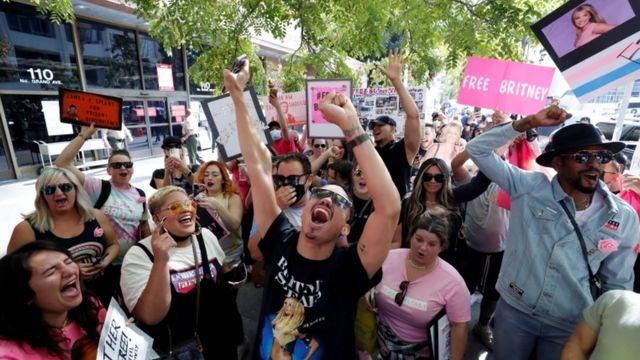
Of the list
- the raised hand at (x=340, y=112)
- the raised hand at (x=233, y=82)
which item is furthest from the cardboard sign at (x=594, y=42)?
the raised hand at (x=233, y=82)

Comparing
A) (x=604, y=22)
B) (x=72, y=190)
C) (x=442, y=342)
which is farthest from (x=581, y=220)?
(x=72, y=190)

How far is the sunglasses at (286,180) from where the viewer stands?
2467 millimetres

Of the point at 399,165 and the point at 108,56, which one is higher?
the point at 108,56

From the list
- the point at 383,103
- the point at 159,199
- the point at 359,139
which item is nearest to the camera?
the point at 359,139

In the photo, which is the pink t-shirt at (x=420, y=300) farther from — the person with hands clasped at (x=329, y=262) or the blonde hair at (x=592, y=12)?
the blonde hair at (x=592, y=12)

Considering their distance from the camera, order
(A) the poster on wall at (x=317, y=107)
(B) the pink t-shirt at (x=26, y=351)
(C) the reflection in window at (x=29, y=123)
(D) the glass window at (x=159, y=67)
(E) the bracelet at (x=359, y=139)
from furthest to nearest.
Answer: (D) the glass window at (x=159, y=67) → (C) the reflection in window at (x=29, y=123) → (A) the poster on wall at (x=317, y=107) → (E) the bracelet at (x=359, y=139) → (B) the pink t-shirt at (x=26, y=351)

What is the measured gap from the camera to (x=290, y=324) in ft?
5.38

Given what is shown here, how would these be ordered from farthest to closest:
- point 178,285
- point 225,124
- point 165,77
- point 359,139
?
point 165,77
point 225,124
point 178,285
point 359,139

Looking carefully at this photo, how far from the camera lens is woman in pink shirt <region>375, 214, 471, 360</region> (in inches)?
81.7

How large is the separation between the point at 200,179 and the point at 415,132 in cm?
228

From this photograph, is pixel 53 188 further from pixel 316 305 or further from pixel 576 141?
pixel 576 141

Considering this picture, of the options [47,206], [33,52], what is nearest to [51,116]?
[33,52]

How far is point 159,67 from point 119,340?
581 inches

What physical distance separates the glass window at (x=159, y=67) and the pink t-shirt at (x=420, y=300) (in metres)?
14.2
